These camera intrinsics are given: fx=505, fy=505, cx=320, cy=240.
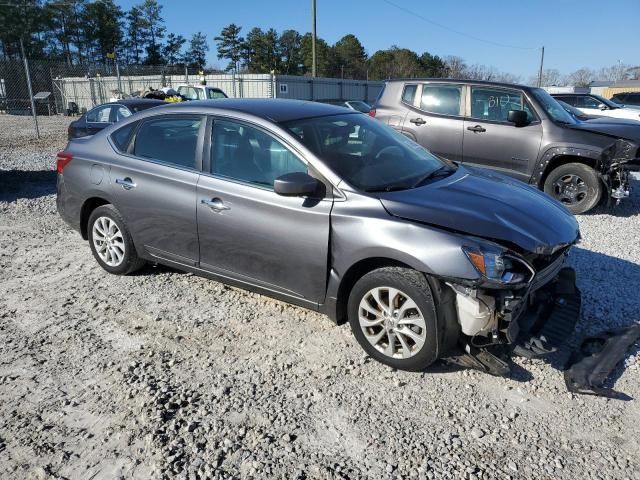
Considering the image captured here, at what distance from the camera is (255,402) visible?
119 inches

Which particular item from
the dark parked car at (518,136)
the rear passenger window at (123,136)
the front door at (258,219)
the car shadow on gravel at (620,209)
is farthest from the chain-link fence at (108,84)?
the front door at (258,219)

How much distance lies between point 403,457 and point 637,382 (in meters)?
1.73

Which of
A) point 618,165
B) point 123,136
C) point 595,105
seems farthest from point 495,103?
point 595,105

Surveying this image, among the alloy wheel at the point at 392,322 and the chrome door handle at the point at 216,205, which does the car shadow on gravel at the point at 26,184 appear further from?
the alloy wheel at the point at 392,322

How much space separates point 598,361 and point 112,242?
4130mm

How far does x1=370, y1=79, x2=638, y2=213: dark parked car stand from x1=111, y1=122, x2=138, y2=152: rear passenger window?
15.3 feet

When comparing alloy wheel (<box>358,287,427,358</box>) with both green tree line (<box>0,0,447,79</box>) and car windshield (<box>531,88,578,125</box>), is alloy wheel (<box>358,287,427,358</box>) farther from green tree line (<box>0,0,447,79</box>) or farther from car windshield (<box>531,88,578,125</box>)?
green tree line (<box>0,0,447,79</box>)

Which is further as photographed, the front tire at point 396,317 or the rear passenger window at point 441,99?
the rear passenger window at point 441,99

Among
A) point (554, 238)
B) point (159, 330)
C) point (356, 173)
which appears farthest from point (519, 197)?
point (159, 330)

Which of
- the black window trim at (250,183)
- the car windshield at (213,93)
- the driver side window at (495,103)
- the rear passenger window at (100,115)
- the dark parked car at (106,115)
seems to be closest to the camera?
the black window trim at (250,183)

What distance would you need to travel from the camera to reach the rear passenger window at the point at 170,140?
419 cm

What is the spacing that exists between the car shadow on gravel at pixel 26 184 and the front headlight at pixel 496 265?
781cm

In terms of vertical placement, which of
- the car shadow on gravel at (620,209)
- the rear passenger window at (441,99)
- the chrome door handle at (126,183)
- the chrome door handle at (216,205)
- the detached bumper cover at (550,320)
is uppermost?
the rear passenger window at (441,99)

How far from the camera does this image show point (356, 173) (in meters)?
3.61
